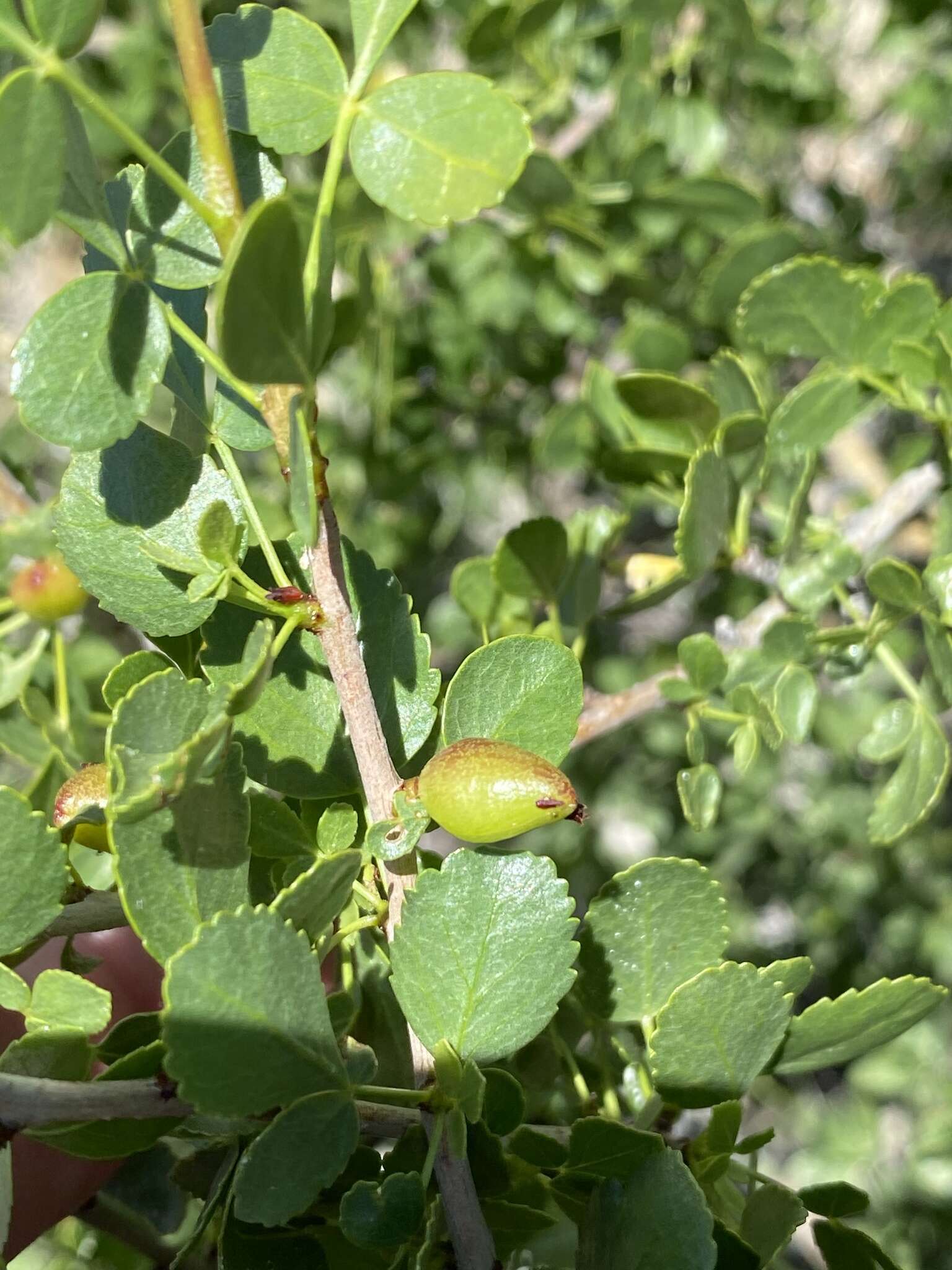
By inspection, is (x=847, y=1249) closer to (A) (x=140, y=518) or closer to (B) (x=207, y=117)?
(A) (x=140, y=518)

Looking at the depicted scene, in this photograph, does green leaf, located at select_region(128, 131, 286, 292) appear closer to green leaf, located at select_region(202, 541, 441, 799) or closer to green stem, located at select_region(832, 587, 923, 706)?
green leaf, located at select_region(202, 541, 441, 799)

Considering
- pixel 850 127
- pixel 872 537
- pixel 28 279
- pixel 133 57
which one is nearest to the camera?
pixel 872 537

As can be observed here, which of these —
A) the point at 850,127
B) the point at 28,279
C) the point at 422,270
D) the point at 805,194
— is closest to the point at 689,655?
the point at 422,270

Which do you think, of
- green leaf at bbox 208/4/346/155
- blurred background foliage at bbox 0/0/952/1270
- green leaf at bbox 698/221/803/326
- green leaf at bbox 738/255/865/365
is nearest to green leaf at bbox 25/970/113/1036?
blurred background foliage at bbox 0/0/952/1270

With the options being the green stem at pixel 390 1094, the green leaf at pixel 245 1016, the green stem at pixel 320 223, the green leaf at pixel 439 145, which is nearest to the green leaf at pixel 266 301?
the green stem at pixel 320 223

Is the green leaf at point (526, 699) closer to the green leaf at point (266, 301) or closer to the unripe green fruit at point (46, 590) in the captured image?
the green leaf at point (266, 301)

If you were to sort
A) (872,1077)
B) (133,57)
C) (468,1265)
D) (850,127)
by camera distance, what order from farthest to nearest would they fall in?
(872,1077), (850,127), (133,57), (468,1265)

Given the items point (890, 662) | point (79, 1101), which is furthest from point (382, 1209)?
point (890, 662)

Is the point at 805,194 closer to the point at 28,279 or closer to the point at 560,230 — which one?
the point at 560,230

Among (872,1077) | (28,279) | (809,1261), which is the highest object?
(28,279)
